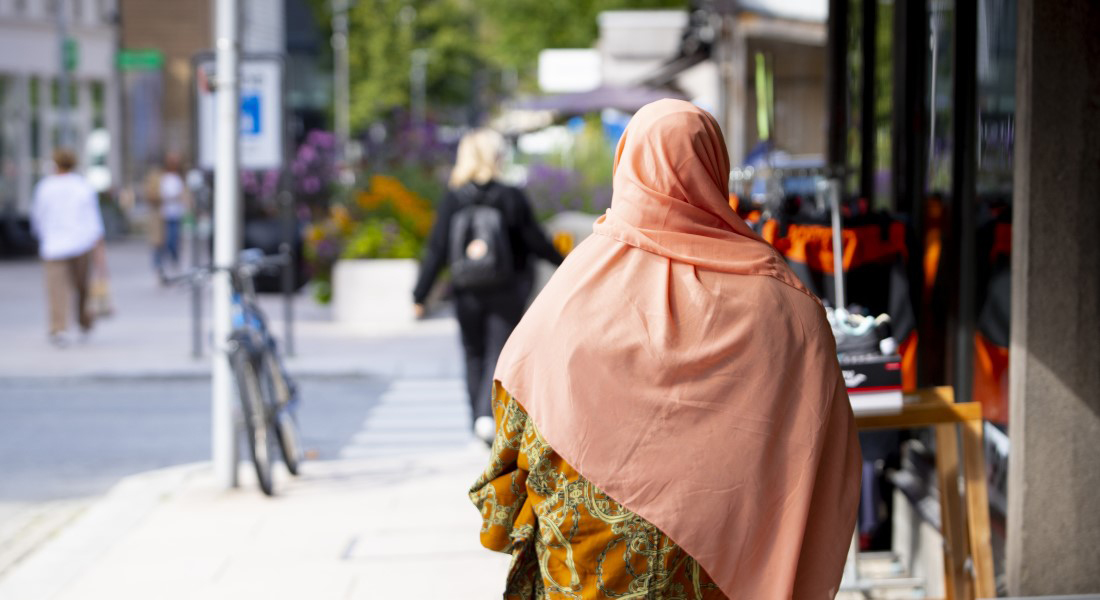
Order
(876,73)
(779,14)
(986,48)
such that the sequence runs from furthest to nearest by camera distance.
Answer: (779,14) → (876,73) → (986,48)

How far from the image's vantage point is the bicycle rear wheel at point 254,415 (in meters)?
7.41

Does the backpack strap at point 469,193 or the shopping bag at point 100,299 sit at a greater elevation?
the backpack strap at point 469,193

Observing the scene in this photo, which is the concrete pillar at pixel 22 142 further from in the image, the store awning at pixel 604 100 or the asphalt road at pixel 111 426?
→ the asphalt road at pixel 111 426

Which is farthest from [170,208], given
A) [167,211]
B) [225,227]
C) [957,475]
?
[957,475]

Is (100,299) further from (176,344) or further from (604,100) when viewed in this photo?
(604,100)

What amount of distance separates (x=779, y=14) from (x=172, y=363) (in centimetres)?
651

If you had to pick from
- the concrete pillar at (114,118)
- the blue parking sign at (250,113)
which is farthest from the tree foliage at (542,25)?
the blue parking sign at (250,113)

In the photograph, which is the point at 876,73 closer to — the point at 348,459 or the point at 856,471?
the point at 348,459

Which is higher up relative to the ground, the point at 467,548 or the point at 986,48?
the point at 986,48

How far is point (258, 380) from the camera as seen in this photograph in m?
7.54

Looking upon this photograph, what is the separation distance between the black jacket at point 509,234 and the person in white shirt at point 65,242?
772 cm

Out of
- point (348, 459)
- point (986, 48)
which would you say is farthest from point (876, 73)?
point (348, 459)

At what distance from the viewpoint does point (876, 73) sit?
7684mm

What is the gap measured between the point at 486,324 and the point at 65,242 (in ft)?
27.0
